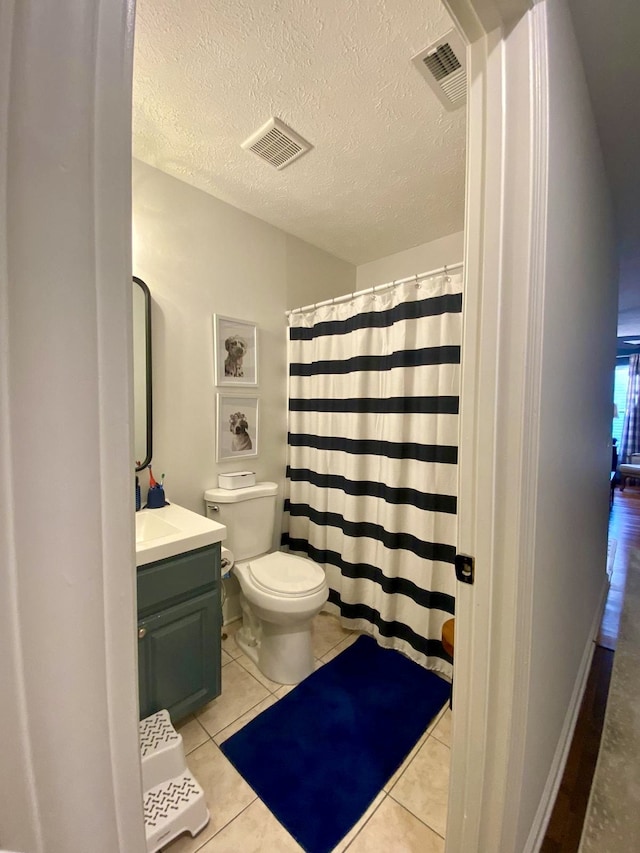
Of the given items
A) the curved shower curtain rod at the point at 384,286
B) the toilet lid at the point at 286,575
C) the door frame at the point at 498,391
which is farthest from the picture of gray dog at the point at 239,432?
the door frame at the point at 498,391

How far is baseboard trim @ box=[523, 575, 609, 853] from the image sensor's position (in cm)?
101

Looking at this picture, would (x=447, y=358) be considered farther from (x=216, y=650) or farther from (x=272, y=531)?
(x=216, y=650)

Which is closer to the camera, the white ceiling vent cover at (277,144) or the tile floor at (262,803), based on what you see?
the tile floor at (262,803)

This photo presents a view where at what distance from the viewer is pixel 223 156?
1.55 metres

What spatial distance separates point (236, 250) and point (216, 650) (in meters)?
1.97

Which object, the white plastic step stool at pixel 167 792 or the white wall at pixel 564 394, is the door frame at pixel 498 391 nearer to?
the white wall at pixel 564 394

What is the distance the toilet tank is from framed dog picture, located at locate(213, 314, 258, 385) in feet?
2.00

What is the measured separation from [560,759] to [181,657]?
1.40m

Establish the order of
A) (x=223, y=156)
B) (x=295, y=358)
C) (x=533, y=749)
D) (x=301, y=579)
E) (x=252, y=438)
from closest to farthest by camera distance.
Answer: (x=533, y=749), (x=223, y=156), (x=301, y=579), (x=252, y=438), (x=295, y=358)

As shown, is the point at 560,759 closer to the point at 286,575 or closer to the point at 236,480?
the point at 286,575

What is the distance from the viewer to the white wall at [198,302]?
169cm

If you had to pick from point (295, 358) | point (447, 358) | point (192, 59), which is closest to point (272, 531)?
point (295, 358)

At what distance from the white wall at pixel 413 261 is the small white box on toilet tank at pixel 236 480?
5.48ft

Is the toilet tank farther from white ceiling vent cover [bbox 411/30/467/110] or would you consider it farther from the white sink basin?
white ceiling vent cover [bbox 411/30/467/110]
